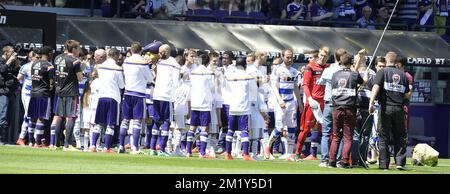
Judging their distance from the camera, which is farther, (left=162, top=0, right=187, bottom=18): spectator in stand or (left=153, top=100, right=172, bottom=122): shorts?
(left=162, top=0, right=187, bottom=18): spectator in stand

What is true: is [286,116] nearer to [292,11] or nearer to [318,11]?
[292,11]

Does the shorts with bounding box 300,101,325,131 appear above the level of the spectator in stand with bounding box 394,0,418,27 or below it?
below

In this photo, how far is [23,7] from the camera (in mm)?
37656

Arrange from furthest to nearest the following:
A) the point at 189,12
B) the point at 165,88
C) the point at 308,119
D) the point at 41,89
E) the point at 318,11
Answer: the point at 318,11, the point at 189,12, the point at 41,89, the point at 308,119, the point at 165,88

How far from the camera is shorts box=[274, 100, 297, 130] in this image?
29375 mm

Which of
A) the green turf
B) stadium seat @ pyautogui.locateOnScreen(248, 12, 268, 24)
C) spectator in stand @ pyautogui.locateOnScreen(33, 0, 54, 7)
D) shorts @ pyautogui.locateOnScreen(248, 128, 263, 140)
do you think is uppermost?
spectator in stand @ pyautogui.locateOnScreen(33, 0, 54, 7)

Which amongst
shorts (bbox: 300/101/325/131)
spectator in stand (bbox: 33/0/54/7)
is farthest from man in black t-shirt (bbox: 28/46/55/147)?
spectator in stand (bbox: 33/0/54/7)

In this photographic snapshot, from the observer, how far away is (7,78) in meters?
32.4

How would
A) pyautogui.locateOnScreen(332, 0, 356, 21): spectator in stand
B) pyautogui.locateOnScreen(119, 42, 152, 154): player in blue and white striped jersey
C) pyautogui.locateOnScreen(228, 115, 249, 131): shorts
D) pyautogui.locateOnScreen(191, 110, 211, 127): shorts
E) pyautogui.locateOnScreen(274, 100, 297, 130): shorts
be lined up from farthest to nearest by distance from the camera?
1. pyautogui.locateOnScreen(332, 0, 356, 21): spectator in stand
2. pyautogui.locateOnScreen(274, 100, 297, 130): shorts
3. pyautogui.locateOnScreen(191, 110, 211, 127): shorts
4. pyautogui.locateOnScreen(119, 42, 152, 154): player in blue and white striped jersey
5. pyautogui.locateOnScreen(228, 115, 249, 131): shorts

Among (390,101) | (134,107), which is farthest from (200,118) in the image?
(390,101)

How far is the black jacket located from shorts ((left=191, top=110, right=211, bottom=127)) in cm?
602

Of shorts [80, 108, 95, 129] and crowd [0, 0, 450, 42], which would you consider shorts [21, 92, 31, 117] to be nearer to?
shorts [80, 108, 95, 129]

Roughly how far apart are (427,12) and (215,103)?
47.8 feet

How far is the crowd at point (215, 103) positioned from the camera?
83.8 ft
